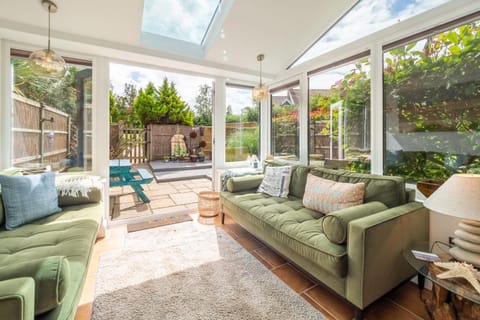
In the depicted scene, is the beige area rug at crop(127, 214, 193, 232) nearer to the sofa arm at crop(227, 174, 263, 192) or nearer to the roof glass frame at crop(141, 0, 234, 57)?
the sofa arm at crop(227, 174, 263, 192)

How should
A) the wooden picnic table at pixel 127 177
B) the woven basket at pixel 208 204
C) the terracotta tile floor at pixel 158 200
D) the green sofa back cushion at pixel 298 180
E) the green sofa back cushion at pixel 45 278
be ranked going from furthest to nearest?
the wooden picnic table at pixel 127 177
the terracotta tile floor at pixel 158 200
the woven basket at pixel 208 204
the green sofa back cushion at pixel 298 180
the green sofa back cushion at pixel 45 278

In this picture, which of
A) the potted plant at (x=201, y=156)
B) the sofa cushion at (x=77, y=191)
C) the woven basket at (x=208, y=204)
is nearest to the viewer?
the sofa cushion at (x=77, y=191)

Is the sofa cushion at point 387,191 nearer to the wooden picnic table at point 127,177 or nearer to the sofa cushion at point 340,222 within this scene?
the sofa cushion at point 340,222

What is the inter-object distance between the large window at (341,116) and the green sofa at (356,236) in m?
0.56

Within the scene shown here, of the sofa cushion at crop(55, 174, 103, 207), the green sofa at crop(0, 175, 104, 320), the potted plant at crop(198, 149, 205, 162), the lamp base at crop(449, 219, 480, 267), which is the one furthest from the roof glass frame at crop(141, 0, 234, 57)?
the potted plant at crop(198, 149, 205, 162)

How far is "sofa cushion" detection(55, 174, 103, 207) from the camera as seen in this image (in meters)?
2.22

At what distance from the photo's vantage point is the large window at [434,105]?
176 cm

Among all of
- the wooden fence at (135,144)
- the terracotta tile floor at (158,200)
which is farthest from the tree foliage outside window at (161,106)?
the terracotta tile floor at (158,200)

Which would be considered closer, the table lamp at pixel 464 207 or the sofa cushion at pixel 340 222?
the table lamp at pixel 464 207

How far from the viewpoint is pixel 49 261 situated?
3.10 ft

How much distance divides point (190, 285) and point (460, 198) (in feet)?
5.93

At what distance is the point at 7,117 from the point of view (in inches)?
96.0

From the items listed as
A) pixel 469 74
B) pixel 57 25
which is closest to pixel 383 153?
pixel 469 74

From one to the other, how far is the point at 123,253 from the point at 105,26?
2303 millimetres
